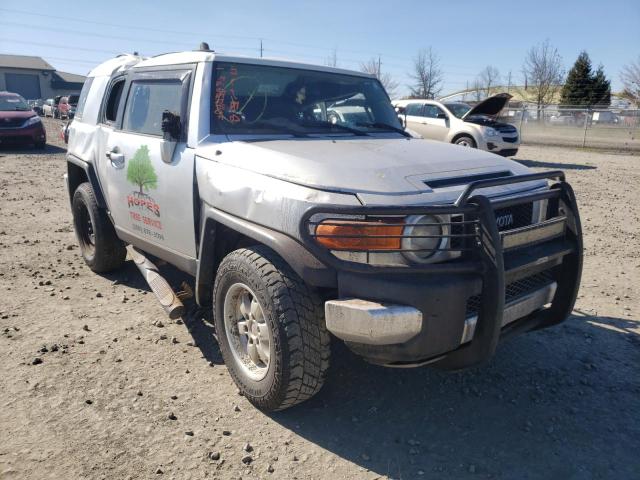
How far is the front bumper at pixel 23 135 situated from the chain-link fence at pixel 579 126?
18757 mm

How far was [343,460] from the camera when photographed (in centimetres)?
263

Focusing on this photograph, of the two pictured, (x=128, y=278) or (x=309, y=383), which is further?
(x=128, y=278)

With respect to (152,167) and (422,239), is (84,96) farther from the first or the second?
(422,239)

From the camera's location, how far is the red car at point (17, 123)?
15633 mm

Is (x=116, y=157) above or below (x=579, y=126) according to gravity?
below

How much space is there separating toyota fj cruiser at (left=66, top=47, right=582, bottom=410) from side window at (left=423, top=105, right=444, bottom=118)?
10.9m

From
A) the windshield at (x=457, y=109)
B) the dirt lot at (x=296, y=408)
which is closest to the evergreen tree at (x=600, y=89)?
the windshield at (x=457, y=109)

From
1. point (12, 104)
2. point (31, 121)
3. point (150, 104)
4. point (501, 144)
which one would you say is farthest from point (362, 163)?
point (12, 104)

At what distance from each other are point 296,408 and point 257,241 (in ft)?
3.30

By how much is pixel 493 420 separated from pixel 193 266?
6.92 feet

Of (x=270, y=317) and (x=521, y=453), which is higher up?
(x=270, y=317)

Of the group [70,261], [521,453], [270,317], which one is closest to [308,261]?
[270,317]

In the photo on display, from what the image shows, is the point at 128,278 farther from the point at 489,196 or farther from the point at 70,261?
the point at 489,196

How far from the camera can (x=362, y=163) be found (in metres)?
2.87
